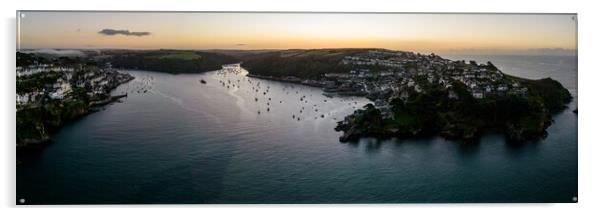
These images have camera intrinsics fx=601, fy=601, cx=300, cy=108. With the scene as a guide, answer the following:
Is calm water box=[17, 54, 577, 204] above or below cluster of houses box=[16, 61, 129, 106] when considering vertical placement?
below

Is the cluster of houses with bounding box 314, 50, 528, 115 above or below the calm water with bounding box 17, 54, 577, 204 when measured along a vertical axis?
above

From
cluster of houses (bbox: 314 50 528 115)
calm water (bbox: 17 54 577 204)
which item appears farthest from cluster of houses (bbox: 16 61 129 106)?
cluster of houses (bbox: 314 50 528 115)

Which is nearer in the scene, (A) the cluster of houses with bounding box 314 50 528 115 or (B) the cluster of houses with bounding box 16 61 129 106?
(B) the cluster of houses with bounding box 16 61 129 106

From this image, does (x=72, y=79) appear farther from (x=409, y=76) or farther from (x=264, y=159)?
(x=409, y=76)

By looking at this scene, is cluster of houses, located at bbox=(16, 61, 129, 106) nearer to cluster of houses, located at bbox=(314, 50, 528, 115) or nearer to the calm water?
the calm water

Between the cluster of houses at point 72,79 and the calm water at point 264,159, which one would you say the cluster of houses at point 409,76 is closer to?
the calm water at point 264,159
